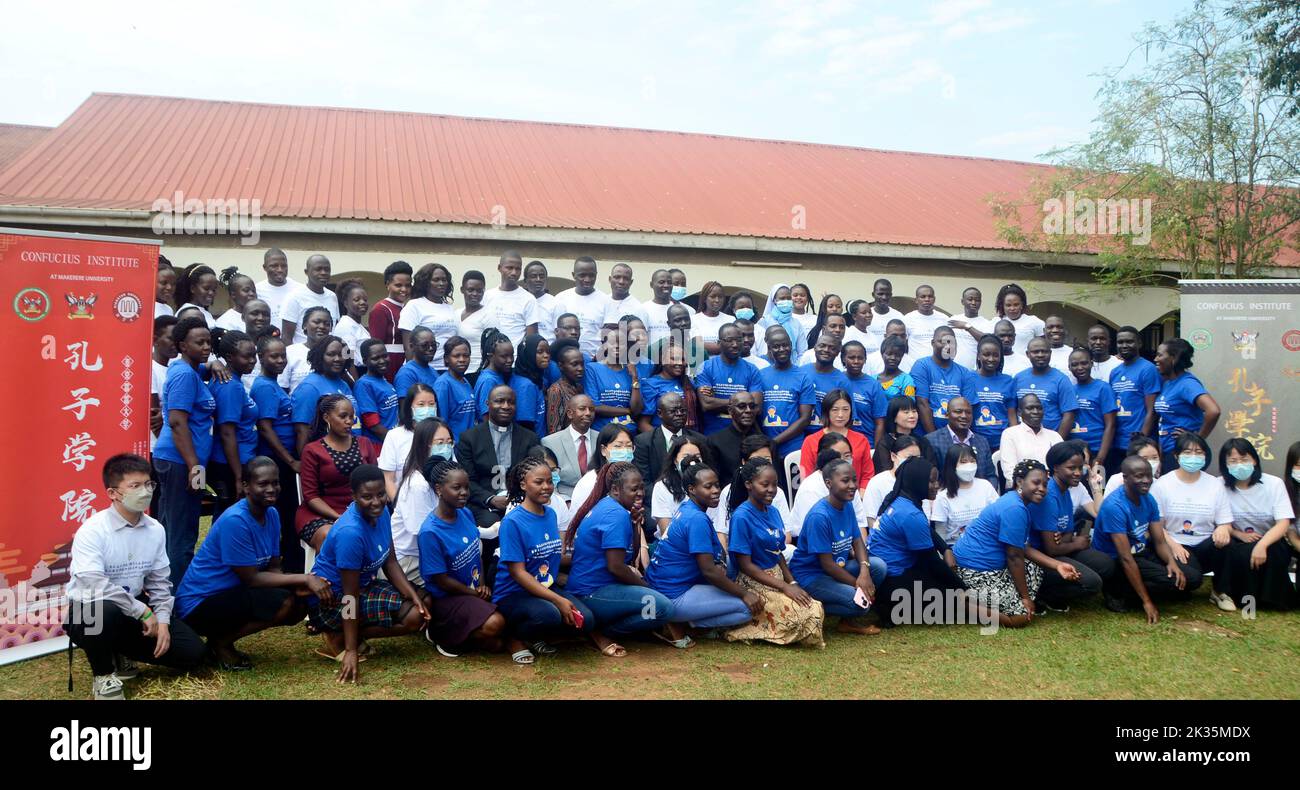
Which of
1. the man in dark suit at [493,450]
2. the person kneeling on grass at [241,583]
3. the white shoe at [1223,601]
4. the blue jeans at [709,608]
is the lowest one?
the white shoe at [1223,601]

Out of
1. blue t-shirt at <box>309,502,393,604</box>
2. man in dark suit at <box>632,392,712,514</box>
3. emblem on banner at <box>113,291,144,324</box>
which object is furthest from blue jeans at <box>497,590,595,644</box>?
emblem on banner at <box>113,291,144,324</box>

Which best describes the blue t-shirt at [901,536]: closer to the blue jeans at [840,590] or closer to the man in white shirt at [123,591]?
the blue jeans at [840,590]

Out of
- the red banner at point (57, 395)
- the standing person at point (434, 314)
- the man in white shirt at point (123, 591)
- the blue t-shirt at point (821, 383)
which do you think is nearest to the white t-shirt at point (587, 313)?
the standing person at point (434, 314)

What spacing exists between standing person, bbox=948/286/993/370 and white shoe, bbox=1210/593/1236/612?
9.40 feet

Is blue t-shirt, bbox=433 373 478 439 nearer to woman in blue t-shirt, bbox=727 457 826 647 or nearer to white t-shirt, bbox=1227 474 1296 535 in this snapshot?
woman in blue t-shirt, bbox=727 457 826 647

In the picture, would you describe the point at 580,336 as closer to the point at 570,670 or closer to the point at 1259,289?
the point at 570,670

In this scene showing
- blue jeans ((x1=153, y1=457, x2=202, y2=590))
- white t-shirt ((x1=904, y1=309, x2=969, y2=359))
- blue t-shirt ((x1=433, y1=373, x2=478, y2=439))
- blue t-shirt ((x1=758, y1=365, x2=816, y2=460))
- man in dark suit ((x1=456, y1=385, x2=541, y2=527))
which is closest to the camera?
blue jeans ((x1=153, y1=457, x2=202, y2=590))

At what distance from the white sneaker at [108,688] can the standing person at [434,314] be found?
11.6 ft

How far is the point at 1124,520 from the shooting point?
680 cm

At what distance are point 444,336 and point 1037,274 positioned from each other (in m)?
11.1

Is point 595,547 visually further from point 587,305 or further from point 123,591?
point 587,305

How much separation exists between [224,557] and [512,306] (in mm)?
3717

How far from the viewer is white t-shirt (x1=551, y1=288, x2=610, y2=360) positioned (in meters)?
8.34

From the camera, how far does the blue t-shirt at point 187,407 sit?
6137 millimetres
